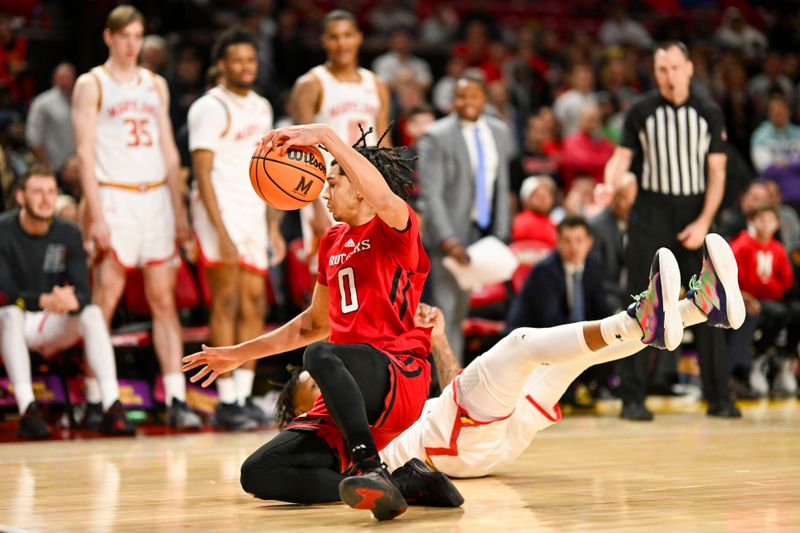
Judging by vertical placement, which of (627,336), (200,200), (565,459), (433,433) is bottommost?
(565,459)

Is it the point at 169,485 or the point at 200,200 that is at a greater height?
the point at 200,200

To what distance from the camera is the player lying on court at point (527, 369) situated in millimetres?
4074

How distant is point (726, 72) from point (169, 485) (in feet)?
34.0

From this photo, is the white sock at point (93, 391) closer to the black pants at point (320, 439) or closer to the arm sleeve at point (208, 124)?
the arm sleeve at point (208, 124)

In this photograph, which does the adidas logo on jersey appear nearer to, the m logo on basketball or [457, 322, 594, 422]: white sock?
the m logo on basketball

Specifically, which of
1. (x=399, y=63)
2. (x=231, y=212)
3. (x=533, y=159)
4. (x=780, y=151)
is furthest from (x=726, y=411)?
(x=399, y=63)

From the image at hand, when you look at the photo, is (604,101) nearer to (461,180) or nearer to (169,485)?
(461,180)

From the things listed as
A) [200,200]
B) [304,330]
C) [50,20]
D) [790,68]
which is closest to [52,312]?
[200,200]

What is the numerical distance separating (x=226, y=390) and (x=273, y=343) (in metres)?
2.88

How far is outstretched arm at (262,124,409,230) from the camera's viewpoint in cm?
375

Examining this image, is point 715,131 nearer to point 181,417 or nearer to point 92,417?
point 181,417

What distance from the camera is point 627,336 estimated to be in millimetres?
4090

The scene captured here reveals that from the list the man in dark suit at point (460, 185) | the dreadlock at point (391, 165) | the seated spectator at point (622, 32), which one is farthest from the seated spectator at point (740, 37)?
the dreadlock at point (391, 165)

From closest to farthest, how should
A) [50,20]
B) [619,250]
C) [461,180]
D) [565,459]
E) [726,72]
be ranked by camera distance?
[565,459], [461,180], [619,250], [50,20], [726,72]
